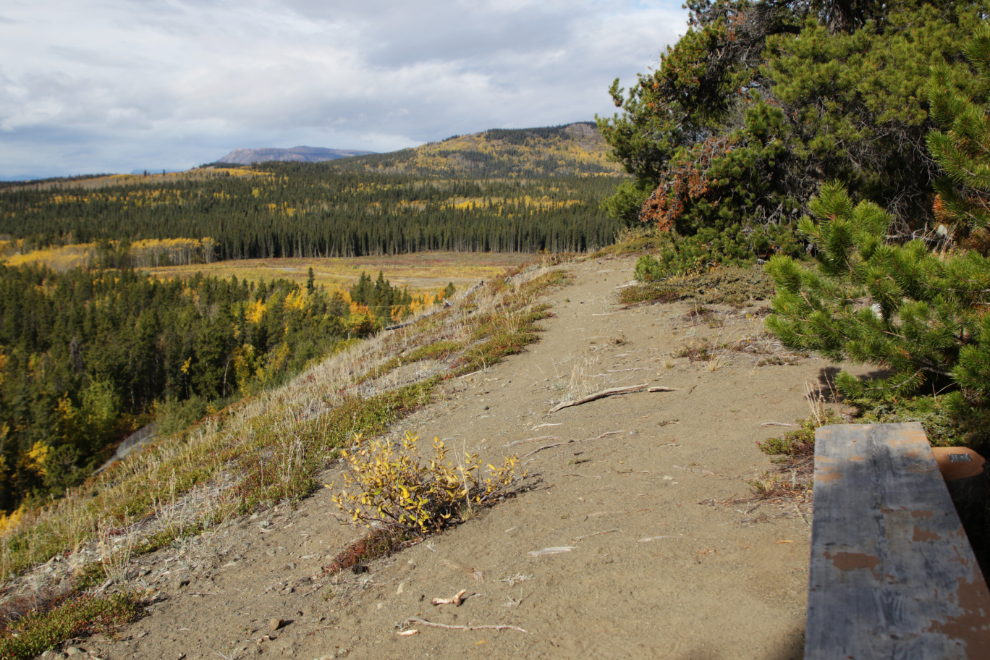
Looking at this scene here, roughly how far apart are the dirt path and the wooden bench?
0.59 m

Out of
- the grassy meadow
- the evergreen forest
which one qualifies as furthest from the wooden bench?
the grassy meadow

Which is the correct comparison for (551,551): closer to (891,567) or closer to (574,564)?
(574,564)

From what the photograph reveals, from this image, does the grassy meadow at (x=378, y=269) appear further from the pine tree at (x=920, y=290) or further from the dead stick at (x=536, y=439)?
the pine tree at (x=920, y=290)

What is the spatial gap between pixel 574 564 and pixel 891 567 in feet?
6.30

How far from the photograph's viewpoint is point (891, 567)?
2037 millimetres

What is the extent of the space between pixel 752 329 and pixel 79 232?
174 metres

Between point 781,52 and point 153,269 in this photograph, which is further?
point 153,269

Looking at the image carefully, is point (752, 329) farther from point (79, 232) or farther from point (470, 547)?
point (79, 232)

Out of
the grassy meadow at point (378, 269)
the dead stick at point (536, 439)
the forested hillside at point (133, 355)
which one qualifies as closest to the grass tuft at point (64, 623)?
the dead stick at point (536, 439)

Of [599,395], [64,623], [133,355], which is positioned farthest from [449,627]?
[133,355]

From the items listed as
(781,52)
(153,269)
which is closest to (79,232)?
(153,269)

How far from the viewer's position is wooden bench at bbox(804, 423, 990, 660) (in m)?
1.75

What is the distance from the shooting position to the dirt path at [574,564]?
290 cm

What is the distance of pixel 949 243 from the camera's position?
27.4 feet
